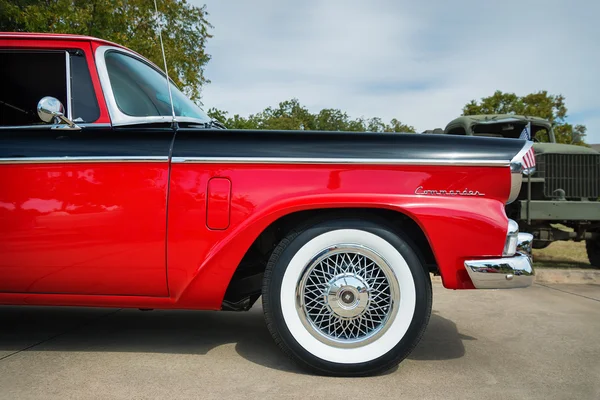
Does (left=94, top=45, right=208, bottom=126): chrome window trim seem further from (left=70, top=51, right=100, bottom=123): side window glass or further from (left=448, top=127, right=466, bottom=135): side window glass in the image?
(left=448, top=127, right=466, bottom=135): side window glass

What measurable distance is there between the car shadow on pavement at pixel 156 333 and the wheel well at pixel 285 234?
0.34m

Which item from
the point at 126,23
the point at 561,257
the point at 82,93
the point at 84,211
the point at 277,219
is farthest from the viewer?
the point at 126,23

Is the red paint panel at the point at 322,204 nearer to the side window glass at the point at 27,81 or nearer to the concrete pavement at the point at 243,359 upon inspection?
the concrete pavement at the point at 243,359

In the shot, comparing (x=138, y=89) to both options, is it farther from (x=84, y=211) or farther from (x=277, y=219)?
(x=277, y=219)

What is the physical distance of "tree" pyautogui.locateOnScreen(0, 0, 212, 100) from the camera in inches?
420

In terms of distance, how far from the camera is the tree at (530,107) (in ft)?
71.7

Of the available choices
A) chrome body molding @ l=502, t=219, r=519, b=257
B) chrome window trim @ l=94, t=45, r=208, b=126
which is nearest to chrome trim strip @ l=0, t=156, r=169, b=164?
chrome window trim @ l=94, t=45, r=208, b=126

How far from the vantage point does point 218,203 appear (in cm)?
251

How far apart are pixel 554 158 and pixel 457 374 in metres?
5.79

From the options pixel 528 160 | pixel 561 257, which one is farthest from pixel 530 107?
pixel 528 160

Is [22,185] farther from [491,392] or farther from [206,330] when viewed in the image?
[491,392]

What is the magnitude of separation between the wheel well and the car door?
45 cm

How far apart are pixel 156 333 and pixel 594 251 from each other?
274 inches

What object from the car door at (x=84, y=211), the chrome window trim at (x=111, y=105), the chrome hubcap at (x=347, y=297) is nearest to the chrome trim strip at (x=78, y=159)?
the car door at (x=84, y=211)
